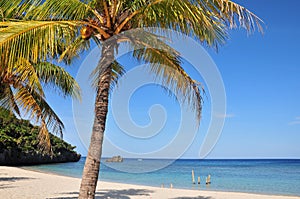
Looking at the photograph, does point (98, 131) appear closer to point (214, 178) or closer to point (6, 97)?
point (6, 97)

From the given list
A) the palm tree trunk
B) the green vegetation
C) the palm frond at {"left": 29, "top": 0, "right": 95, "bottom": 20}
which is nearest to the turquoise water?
the green vegetation

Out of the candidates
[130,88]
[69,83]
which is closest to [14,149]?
[69,83]

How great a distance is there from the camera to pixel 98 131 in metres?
6.23

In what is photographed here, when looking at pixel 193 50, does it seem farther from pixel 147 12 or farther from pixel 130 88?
pixel 130 88

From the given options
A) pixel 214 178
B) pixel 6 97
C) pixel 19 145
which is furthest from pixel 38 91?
pixel 19 145

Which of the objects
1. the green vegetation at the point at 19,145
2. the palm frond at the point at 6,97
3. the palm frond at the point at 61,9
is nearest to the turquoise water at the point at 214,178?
the green vegetation at the point at 19,145

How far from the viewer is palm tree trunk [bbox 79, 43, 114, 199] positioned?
19.9 feet

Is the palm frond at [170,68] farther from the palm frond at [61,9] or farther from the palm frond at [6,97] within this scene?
the palm frond at [6,97]

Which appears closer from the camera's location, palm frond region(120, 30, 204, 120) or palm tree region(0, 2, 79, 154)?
palm frond region(120, 30, 204, 120)

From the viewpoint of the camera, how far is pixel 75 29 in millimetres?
6453

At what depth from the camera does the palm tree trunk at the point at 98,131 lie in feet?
19.9

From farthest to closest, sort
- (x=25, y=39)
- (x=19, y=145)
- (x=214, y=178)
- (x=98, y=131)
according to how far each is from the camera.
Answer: (x=19, y=145), (x=214, y=178), (x=98, y=131), (x=25, y=39)

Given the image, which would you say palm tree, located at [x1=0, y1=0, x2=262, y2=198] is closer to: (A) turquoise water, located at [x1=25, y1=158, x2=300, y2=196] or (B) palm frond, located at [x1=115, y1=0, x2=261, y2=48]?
(B) palm frond, located at [x1=115, y1=0, x2=261, y2=48]

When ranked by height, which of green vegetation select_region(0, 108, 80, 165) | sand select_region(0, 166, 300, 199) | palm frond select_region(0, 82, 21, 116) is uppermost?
green vegetation select_region(0, 108, 80, 165)
